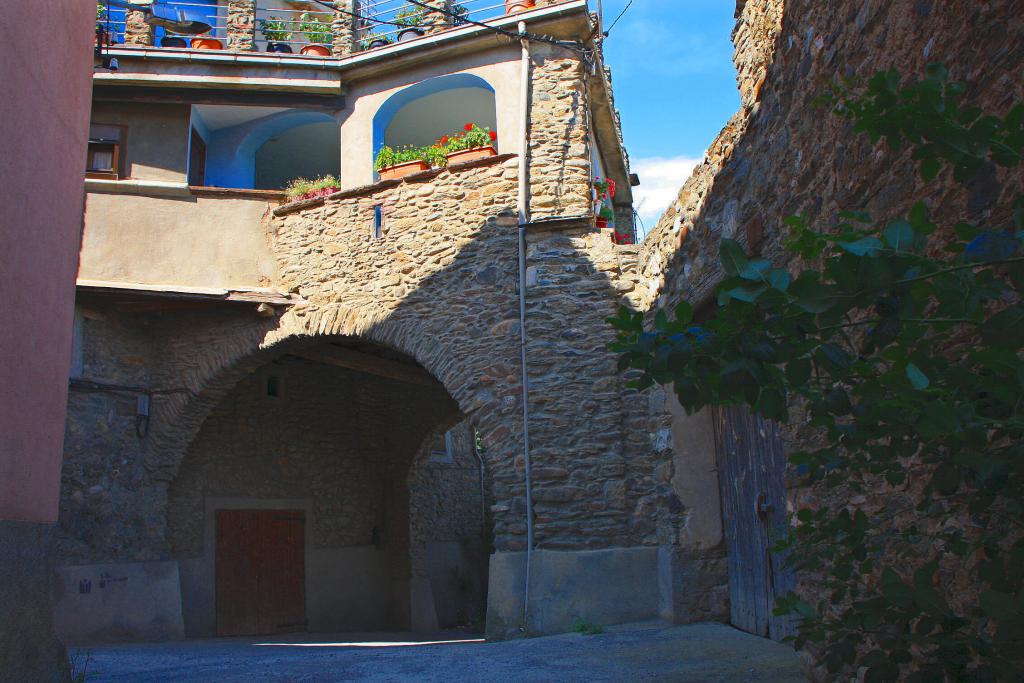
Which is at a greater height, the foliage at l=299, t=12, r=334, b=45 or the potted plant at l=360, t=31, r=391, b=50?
the foliage at l=299, t=12, r=334, b=45

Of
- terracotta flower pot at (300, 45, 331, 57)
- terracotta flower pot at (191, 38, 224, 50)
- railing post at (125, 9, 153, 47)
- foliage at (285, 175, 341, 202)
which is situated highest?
railing post at (125, 9, 153, 47)

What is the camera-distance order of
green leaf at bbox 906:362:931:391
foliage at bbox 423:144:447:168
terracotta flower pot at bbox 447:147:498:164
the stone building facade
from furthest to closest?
foliage at bbox 423:144:447:168 → terracotta flower pot at bbox 447:147:498:164 → the stone building facade → green leaf at bbox 906:362:931:391

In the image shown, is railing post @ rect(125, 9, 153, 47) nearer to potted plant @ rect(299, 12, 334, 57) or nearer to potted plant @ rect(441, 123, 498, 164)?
potted plant @ rect(299, 12, 334, 57)

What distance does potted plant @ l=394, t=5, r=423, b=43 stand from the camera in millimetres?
9695

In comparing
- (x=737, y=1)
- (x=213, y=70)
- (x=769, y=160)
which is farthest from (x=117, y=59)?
(x=769, y=160)

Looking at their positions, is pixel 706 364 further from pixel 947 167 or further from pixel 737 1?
pixel 737 1

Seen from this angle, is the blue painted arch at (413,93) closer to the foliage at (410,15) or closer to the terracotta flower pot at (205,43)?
Answer: the foliage at (410,15)

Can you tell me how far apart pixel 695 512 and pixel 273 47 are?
7.76 metres

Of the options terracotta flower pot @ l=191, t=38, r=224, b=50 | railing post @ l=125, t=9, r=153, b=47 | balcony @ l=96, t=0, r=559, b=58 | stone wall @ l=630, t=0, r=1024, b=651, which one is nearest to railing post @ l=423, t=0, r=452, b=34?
balcony @ l=96, t=0, r=559, b=58

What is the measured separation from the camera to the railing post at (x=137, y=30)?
408 inches

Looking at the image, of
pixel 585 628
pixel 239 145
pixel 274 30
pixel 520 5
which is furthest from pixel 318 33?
pixel 585 628

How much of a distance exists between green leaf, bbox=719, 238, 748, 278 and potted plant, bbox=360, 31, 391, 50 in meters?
9.33

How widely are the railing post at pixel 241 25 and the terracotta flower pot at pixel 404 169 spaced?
3063 mm

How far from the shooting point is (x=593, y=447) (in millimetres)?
7238
